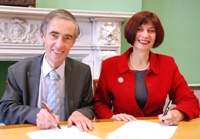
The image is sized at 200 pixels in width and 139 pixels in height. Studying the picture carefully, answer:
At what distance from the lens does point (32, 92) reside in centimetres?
128

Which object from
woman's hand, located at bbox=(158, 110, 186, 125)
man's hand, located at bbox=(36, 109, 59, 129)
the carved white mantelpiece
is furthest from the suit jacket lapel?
the carved white mantelpiece

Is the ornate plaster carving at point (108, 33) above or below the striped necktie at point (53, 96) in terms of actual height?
above

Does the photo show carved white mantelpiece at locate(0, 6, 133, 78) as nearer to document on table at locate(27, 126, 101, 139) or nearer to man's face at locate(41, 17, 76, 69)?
man's face at locate(41, 17, 76, 69)

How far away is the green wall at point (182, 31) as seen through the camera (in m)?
2.84

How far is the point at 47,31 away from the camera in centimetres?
126

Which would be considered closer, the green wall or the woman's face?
the woman's face

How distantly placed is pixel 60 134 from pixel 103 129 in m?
0.20

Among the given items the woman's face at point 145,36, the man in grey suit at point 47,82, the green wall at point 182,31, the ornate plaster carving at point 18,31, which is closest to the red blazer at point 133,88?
the woman's face at point 145,36

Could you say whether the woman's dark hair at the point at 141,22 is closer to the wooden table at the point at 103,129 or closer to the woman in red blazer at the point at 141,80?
the woman in red blazer at the point at 141,80

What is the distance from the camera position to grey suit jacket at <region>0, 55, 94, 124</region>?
1185 millimetres

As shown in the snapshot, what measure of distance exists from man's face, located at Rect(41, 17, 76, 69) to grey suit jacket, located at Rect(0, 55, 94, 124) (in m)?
0.12

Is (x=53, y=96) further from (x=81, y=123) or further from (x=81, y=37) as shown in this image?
(x=81, y=37)

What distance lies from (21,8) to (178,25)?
5.73 ft

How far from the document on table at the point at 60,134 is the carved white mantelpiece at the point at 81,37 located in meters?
1.42
